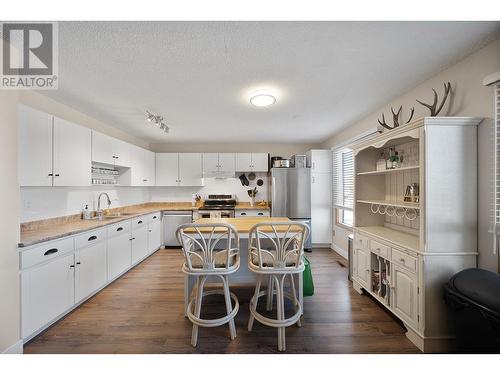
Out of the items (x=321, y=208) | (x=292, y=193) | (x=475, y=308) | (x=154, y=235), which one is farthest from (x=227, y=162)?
(x=475, y=308)

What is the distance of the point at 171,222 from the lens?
4668 millimetres

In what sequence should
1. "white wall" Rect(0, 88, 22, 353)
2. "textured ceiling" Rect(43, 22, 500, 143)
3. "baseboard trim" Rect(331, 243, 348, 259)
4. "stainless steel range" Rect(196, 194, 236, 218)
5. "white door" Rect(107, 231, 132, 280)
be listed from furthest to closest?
1. "stainless steel range" Rect(196, 194, 236, 218)
2. "baseboard trim" Rect(331, 243, 348, 259)
3. "white door" Rect(107, 231, 132, 280)
4. "white wall" Rect(0, 88, 22, 353)
5. "textured ceiling" Rect(43, 22, 500, 143)

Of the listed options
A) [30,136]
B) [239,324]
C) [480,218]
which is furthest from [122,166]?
[480,218]

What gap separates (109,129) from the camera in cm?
381

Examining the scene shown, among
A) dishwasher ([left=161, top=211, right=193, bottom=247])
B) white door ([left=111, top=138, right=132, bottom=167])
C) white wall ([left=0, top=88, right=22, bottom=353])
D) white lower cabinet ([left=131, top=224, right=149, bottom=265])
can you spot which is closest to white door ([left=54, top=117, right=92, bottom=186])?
white door ([left=111, top=138, right=132, bottom=167])

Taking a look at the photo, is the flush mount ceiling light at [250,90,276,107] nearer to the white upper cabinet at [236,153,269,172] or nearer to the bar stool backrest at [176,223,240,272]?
the bar stool backrest at [176,223,240,272]

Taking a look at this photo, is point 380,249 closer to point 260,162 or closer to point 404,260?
point 404,260

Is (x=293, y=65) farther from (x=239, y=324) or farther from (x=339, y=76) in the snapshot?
(x=239, y=324)

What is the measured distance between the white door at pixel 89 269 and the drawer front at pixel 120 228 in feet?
0.63

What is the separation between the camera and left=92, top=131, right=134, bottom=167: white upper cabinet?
3.07 metres

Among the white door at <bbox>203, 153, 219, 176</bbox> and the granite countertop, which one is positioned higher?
the white door at <bbox>203, 153, 219, 176</bbox>

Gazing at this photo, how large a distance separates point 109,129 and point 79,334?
308 cm

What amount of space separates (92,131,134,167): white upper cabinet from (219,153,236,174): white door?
1.82 m

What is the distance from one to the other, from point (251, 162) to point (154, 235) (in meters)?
2.55
